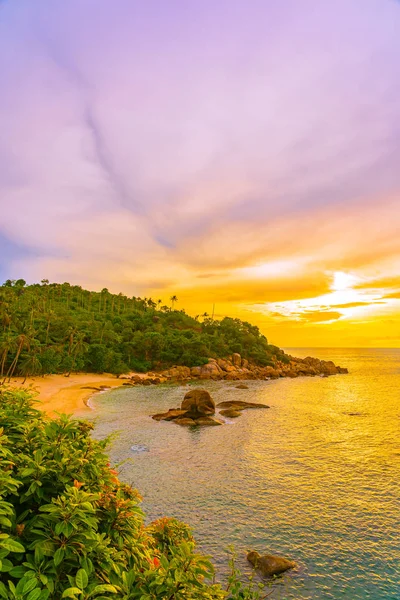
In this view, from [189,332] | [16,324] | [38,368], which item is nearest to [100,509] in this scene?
[38,368]

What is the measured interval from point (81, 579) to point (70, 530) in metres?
0.50

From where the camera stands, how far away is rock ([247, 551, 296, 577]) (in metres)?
14.8

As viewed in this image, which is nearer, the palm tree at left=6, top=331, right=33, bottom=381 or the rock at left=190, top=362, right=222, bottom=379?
the palm tree at left=6, top=331, right=33, bottom=381

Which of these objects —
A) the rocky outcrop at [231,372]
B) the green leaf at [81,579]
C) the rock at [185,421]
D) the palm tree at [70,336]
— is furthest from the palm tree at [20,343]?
Result: the green leaf at [81,579]

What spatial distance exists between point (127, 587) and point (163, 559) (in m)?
0.59

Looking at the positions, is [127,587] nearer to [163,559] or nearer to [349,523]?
[163,559]

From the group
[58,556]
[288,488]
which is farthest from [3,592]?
[288,488]

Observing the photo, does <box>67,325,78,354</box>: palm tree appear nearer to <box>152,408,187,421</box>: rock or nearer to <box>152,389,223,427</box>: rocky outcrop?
<box>152,408,187,421</box>: rock

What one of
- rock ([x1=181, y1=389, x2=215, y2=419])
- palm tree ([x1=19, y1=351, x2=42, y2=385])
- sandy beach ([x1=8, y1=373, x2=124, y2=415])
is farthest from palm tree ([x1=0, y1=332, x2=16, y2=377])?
rock ([x1=181, y1=389, x2=215, y2=419])

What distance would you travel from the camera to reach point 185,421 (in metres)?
42.7

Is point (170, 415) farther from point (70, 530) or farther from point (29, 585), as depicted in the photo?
point (29, 585)

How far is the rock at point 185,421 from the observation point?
137 ft

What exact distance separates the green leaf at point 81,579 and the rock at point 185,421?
39543 millimetres

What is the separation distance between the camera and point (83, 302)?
157125 mm
